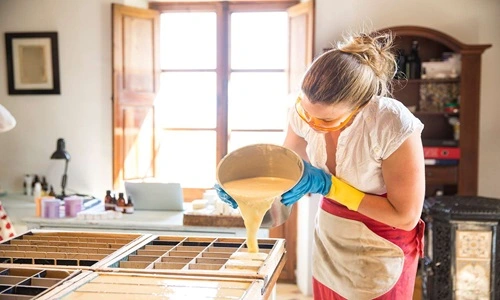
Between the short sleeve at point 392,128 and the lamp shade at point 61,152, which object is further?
the lamp shade at point 61,152

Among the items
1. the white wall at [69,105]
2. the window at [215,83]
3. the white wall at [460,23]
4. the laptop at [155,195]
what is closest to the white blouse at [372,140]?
the laptop at [155,195]

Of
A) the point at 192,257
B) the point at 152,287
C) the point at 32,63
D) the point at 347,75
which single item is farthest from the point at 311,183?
the point at 32,63

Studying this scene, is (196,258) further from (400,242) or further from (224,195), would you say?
(400,242)

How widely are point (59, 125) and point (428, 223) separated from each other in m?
2.91

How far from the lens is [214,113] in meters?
4.53

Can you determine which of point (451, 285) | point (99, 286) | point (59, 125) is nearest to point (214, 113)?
point (59, 125)

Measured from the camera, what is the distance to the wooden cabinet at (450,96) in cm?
351

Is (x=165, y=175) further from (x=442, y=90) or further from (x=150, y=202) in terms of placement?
(x=442, y=90)

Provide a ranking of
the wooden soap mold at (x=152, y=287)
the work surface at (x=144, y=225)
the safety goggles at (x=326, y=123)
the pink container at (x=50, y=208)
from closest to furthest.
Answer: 1. the wooden soap mold at (x=152, y=287)
2. the safety goggles at (x=326, y=123)
3. the work surface at (x=144, y=225)
4. the pink container at (x=50, y=208)

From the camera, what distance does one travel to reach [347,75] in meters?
A: 1.54

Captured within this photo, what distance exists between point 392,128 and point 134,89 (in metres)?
2.97

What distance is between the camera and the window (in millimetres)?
4438

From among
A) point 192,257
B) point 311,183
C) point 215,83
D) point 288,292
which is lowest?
point 288,292

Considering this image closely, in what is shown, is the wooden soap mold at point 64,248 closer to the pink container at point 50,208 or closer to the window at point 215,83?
the pink container at point 50,208
